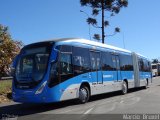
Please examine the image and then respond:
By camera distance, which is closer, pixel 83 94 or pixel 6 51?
pixel 83 94

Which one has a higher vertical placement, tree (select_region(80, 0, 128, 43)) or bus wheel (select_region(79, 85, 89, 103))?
tree (select_region(80, 0, 128, 43))

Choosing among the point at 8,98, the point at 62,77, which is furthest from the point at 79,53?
the point at 8,98

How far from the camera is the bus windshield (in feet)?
46.5


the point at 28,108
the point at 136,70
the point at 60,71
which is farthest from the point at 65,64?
the point at 136,70

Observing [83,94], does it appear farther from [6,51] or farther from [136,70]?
[136,70]

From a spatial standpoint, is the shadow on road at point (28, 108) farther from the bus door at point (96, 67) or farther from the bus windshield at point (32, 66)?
the bus door at point (96, 67)

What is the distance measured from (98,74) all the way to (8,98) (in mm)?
5566

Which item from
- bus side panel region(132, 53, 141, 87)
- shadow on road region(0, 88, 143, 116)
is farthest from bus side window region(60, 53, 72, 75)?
bus side panel region(132, 53, 141, 87)

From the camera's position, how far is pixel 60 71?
14625 millimetres

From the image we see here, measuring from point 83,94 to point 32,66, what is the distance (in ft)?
10.4

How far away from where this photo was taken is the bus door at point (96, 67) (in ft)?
58.2

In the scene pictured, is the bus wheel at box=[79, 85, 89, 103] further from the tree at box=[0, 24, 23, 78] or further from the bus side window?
the tree at box=[0, 24, 23, 78]

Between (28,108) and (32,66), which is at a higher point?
(32,66)

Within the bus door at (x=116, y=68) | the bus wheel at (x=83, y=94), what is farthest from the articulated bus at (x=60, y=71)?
the bus door at (x=116, y=68)
